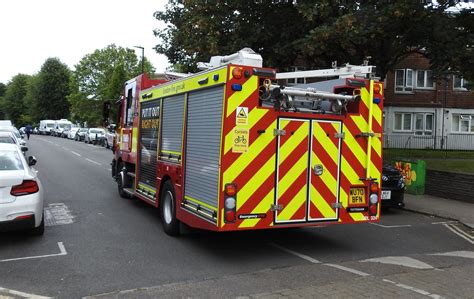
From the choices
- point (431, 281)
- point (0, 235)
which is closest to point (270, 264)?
point (431, 281)

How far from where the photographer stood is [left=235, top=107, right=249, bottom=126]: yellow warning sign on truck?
6582 millimetres

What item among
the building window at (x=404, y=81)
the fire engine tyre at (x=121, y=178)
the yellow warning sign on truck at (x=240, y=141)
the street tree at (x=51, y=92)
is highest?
the street tree at (x=51, y=92)

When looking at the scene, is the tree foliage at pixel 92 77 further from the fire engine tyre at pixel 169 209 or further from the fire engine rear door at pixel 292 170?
the fire engine rear door at pixel 292 170

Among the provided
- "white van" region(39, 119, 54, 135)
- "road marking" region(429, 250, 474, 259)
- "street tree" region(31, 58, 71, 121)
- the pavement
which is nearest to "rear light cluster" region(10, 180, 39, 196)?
"road marking" region(429, 250, 474, 259)

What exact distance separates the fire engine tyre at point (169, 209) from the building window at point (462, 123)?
100 ft

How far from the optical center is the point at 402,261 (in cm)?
710

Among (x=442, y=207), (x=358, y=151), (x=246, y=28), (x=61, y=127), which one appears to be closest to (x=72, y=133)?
(x=61, y=127)

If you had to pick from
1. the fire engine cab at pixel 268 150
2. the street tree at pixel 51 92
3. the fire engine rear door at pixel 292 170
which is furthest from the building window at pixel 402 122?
the street tree at pixel 51 92

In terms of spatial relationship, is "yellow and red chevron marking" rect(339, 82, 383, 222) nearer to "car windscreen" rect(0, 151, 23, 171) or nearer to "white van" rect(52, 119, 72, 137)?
"car windscreen" rect(0, 151, 23, 171)

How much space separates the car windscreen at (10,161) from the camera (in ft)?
25.9

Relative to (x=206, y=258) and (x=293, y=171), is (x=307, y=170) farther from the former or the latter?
(x=206, y=258)

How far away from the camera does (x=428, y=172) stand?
14742 millimetres

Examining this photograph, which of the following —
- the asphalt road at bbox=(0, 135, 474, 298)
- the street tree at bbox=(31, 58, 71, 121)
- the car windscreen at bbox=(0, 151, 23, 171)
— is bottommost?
the asphalt road at bbox=(0, 135, 474, 298)

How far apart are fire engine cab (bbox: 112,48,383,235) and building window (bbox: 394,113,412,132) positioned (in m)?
27.7
